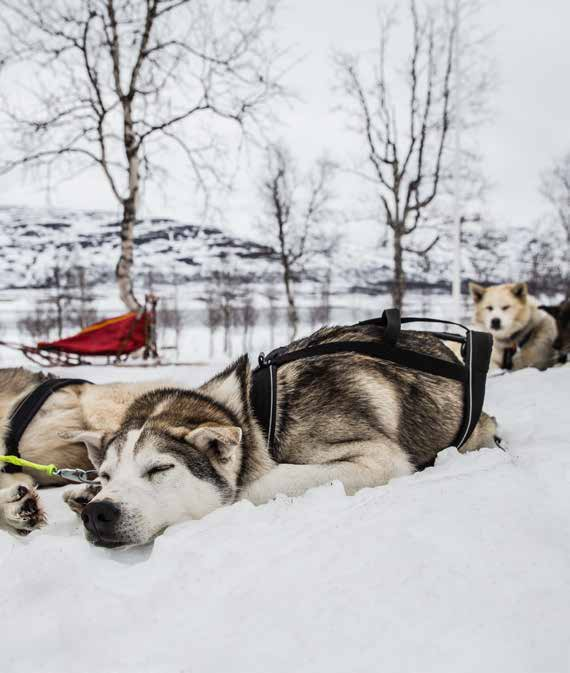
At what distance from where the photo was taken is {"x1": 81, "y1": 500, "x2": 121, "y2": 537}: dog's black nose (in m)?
1.76

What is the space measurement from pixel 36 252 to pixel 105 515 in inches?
4130

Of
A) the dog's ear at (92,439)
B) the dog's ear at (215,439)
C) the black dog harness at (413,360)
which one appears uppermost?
the black dog harness at (413,360)

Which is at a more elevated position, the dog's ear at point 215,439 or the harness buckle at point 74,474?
the dog's ear at point 215,439

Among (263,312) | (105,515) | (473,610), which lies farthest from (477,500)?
(263,312)

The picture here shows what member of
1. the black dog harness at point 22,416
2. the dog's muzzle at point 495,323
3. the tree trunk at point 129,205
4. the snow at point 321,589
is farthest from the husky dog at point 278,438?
the tree trunk at point 129,205

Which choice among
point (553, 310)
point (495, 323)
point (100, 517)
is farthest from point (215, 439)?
point (553, 310)

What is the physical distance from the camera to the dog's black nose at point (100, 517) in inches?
69.3

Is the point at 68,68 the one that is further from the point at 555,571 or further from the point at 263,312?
the point at 263,312

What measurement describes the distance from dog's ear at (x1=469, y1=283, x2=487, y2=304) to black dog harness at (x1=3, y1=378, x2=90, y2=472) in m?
6.74

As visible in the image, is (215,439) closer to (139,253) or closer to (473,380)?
(473,380)

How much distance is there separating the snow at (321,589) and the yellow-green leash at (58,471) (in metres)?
0.67

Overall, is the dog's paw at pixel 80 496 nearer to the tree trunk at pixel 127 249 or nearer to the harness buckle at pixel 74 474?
the harness buckle at pixel 74 474

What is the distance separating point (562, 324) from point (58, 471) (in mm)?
7257

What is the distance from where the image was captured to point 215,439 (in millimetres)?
2121
